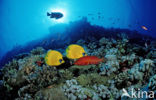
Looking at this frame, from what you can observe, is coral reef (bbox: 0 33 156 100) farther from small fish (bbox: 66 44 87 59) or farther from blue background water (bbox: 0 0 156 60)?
blue background water (bbox: 0 0 156 60)

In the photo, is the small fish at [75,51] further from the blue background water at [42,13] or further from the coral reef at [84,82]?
the blue background water at [42,13]

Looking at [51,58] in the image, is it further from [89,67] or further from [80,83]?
[89,67]

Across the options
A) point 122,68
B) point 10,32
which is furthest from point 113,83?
point 10,32

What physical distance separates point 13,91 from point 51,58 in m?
2.49

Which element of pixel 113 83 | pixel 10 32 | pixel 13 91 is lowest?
pixel 13 91

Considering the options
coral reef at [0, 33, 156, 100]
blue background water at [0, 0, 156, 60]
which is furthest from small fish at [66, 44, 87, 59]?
blue background water at [0, 0, 156, 60]

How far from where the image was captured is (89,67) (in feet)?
15.8

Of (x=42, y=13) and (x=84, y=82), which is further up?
(x=42, y=13)

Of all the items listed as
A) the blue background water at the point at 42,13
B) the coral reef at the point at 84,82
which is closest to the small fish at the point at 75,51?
the coral reef at the point at 84,82

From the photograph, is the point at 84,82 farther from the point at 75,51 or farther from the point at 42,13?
the point at 42,13

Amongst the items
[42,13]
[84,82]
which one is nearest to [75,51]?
[84,82]

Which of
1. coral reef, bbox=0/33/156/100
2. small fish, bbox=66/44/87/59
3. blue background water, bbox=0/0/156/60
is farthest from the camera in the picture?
blue background water, bbox=0/0/156/60

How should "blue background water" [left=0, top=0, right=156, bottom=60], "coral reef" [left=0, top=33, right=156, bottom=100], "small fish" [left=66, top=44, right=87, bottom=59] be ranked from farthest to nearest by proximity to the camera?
"blue background water" [left=0, top=0, right=156, bottom=60] → "coral reef" [left=0, top=33, right=156, bottom=100] → "small fish" [left=66, top=44, right=87, bottom=59]

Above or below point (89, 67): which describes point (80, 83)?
below
